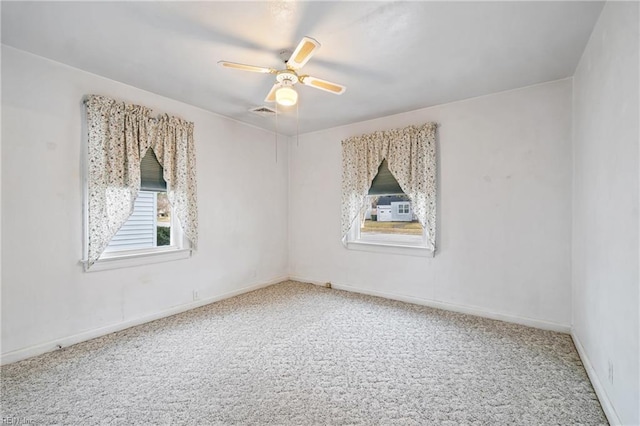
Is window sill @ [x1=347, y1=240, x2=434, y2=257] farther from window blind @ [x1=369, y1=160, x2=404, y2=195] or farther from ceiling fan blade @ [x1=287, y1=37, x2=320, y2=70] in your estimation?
ceiling fan blade @ [x1=287, y1=37, x2=320, y2=70]

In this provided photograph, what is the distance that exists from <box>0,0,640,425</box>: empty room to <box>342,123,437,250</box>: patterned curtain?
32 mm

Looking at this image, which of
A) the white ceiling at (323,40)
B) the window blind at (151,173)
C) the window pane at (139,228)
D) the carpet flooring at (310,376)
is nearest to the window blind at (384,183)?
the white ceiling at (323,40)

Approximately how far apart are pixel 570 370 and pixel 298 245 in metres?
3.78

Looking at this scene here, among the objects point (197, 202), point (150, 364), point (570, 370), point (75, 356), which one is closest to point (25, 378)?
point (75, 356)

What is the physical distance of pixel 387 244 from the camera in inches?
167

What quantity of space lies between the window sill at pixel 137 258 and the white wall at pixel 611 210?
399 cm

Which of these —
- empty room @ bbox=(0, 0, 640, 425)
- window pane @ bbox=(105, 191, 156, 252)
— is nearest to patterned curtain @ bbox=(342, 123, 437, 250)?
empty room @ bbox=(0, 0, 640, 425)

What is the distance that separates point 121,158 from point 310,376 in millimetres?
2806

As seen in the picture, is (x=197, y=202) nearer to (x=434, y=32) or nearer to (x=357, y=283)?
(x=357, y=283)

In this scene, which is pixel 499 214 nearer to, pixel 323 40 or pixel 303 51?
pixel 323 40

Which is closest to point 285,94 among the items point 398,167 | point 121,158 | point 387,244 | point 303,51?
point 303,51

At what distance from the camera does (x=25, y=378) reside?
221cm

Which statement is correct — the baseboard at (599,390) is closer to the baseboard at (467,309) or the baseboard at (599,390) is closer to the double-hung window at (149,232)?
the baseboard at (467,309)

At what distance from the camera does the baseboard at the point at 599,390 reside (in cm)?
172
